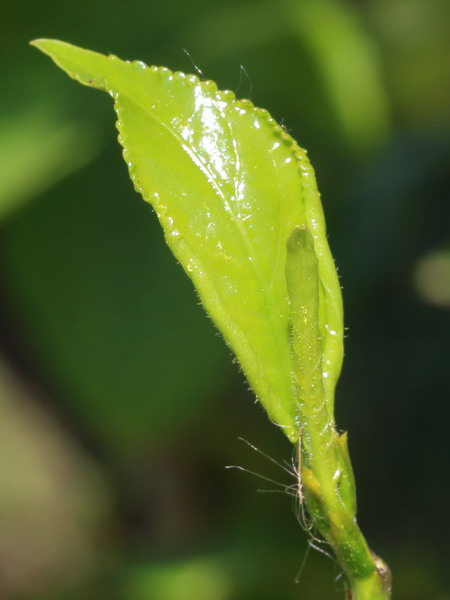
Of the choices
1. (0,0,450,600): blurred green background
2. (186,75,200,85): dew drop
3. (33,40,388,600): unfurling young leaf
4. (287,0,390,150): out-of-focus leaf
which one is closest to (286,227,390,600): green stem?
(33,40,388,600): unfurling young leaf

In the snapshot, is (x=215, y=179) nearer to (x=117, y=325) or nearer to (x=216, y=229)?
(x=216, y=229)

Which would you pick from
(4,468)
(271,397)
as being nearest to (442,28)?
(4,468)

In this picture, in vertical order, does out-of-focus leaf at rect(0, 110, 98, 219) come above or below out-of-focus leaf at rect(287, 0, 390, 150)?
above

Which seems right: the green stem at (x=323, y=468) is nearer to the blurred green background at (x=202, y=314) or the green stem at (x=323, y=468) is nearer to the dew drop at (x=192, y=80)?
the dew drop at (x=192, y=80)

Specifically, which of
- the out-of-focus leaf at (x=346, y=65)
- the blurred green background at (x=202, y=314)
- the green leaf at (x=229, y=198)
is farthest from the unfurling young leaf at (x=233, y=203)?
the out-of-focus leaf at (x=346, y=65)

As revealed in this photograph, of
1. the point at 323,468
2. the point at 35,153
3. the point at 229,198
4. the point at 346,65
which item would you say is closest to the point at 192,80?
the point at 229,198

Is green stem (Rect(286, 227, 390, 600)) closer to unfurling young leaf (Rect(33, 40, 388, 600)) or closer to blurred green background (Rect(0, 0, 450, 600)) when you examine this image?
unfurling young leaf (Rect(33, 40, 388, 600))
